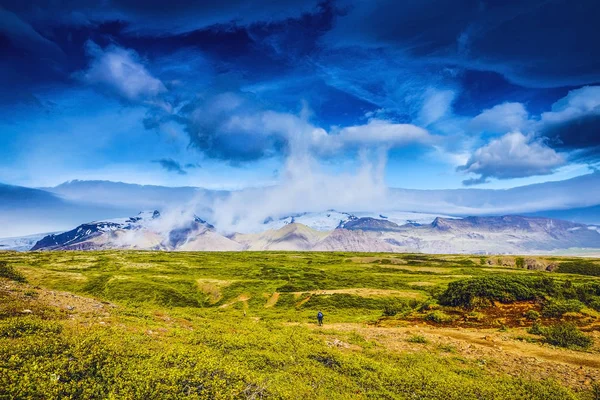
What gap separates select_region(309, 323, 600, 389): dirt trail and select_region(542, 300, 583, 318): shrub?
7.76 metres

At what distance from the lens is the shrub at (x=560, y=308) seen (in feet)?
116

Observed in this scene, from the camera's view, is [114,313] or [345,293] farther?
[345,293]

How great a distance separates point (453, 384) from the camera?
16.9 meters

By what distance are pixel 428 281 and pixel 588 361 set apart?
65.3 m

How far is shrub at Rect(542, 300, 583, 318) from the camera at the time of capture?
35.4m

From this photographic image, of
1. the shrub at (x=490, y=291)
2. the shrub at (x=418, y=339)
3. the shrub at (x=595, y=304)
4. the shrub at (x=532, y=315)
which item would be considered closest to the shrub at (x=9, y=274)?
the shrub at (x=418, y=339)

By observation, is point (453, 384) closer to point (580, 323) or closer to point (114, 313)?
point (114, 313)

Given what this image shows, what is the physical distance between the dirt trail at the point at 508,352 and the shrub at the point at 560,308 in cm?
776

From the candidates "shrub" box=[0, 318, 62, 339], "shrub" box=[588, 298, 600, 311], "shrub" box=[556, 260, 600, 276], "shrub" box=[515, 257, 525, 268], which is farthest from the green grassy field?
"shrub" box=[515, 257, 525, 268]

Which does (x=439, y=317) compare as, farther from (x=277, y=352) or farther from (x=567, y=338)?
(x=277, y=352)

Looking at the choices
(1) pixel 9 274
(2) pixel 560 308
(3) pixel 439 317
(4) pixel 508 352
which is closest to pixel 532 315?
(2) pixel 560 308

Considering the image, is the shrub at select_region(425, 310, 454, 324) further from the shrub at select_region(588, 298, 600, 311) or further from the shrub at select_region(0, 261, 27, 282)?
the shrub at select_region(0, 261, 27, 282)

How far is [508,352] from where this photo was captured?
23.9 m

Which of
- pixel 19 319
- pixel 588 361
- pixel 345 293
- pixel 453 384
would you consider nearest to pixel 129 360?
pixel 19 319
